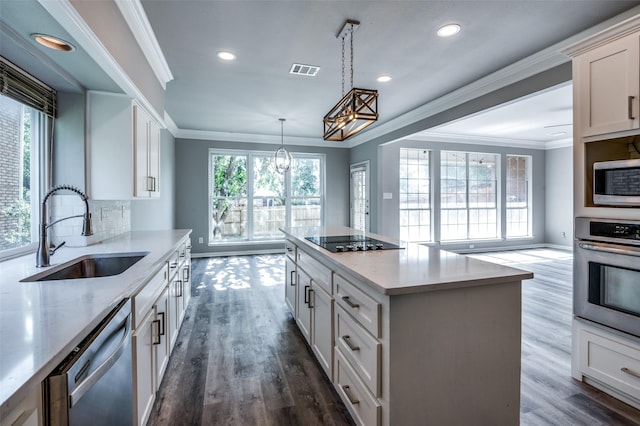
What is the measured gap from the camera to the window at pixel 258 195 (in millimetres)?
6906

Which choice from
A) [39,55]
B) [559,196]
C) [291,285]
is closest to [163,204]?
[291,285]

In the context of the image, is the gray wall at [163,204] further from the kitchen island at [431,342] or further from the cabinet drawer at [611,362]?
the cabinet drawer at [611,362]

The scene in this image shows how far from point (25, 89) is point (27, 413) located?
6.91 ft

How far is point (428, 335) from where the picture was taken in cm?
141

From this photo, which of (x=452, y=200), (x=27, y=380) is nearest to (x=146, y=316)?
(x=27, y=380)

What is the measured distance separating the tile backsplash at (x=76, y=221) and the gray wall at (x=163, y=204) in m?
0.86

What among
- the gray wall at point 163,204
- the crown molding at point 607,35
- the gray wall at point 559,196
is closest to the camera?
the crown molding at point 607,35

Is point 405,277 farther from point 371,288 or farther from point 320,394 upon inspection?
point 320,394

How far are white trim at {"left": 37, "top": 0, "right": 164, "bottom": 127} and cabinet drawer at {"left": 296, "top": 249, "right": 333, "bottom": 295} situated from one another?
6.14 feet

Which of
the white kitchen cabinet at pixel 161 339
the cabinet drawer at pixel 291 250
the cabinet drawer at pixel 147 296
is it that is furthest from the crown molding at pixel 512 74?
the white kitchen cabinet at pixel 161 339

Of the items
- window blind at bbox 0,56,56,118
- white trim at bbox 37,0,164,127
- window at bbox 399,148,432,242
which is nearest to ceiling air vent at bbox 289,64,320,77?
white trim at bbox 37,0,164,127

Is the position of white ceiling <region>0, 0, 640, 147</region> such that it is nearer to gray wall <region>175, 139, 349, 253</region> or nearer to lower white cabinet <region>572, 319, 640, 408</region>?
gray wall <region>175, 139, 349, 253</region>

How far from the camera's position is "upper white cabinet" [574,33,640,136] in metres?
1.79

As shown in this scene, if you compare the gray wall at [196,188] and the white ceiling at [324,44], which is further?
the gray wall at [196,188]
